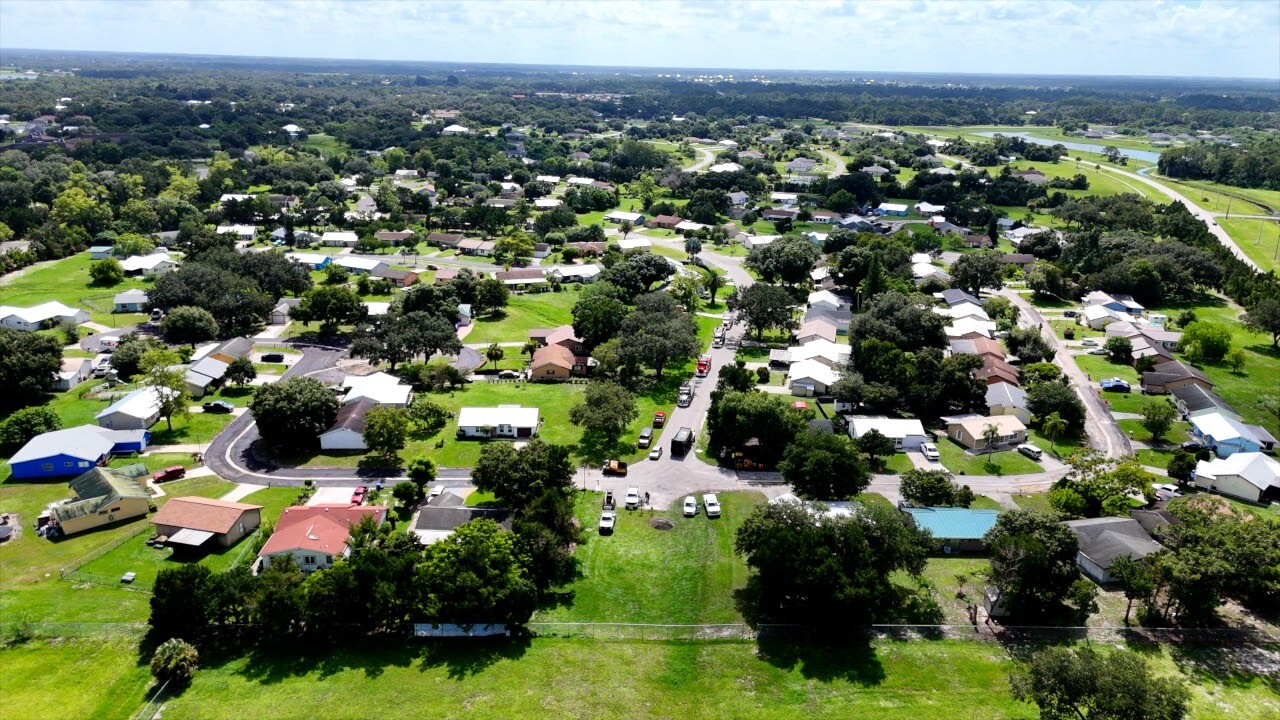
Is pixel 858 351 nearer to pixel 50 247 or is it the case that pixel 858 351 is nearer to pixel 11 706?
pixel 11 706

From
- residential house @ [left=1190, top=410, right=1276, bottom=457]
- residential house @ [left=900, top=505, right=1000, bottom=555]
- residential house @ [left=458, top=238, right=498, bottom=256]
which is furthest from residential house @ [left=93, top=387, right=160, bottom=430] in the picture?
residential house @ [left=1190, top=410, right=1276, bottom=457]

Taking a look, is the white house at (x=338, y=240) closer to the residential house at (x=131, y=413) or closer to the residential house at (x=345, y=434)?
the residential house at (x=131, y=413)

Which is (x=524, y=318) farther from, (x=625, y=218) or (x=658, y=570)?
(x=625, y=218)

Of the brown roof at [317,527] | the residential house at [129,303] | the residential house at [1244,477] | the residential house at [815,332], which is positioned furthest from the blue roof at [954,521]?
the residential house at [129,303]

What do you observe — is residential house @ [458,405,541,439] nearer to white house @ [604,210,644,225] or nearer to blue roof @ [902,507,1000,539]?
blue roof @ [902,507,1000,539]

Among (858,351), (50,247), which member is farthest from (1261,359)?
(50,247)
